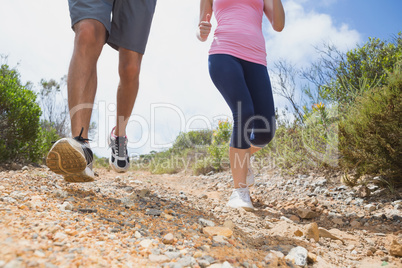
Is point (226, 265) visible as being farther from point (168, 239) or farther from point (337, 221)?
point (337, 221)

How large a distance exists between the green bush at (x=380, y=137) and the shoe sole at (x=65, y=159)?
8.78 feet

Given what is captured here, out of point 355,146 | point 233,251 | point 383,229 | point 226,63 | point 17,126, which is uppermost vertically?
point 226,63

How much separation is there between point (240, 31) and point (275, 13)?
1.90ft

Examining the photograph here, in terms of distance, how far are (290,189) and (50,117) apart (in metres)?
7.48

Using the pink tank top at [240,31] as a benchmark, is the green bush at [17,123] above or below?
below

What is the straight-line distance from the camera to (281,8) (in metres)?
3.09

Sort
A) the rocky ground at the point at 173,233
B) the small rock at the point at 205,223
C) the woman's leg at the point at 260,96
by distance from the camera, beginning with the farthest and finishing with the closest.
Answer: the woman's leg at the point at 260,96, the small rock at the point at 205,223, the rocky ground at the point at 173,233

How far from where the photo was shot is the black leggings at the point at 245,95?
2.57m

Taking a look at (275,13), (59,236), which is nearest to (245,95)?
Result: (275,13)

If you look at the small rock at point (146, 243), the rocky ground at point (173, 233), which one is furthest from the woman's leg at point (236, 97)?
the small rock at point (146, 243)

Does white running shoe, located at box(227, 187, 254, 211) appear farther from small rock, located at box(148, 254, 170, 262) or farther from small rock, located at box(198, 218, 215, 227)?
small rock, located at box(148, 254, 170, 262)

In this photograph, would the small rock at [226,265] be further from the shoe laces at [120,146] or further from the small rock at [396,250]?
the shoe laces at [120,146]

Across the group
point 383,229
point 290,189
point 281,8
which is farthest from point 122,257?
point 290,189

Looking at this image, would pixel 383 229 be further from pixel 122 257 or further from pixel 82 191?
pixel 82 191
